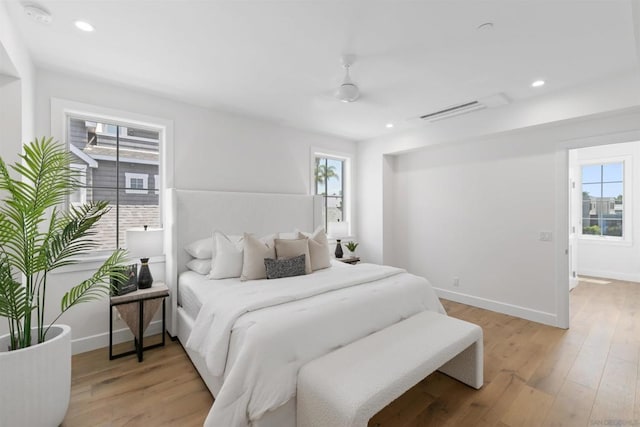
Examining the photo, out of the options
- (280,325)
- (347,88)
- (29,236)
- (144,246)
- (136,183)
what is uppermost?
(347,88)

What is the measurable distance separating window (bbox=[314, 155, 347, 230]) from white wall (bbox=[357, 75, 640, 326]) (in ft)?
1.15

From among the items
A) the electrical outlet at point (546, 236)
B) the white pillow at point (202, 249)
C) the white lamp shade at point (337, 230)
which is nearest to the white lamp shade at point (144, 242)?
the white pillow at point (202, 249)

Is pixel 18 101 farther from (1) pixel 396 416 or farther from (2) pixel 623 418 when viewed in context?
(2) pixel 623 418

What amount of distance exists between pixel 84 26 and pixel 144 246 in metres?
1.73

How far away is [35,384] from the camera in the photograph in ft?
4.98

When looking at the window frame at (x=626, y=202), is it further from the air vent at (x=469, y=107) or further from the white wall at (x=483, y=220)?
the air vent at (x=469, y=107)

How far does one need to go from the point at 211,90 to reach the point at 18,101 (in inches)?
56.6

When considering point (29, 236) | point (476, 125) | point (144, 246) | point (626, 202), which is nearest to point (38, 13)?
point (29, 236)

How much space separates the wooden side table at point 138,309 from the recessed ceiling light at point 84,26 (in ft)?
6.81

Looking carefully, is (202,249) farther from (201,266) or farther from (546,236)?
(546,236)

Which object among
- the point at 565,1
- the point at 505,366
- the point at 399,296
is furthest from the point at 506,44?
the point at 505,366

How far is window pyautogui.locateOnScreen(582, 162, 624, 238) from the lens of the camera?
5164 millimetres

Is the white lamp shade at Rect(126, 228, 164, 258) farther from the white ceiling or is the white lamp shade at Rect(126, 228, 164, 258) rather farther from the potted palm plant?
the white ceiling

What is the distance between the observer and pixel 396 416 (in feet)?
6.07
